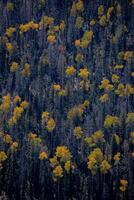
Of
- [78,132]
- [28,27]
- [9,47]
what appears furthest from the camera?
[28,27]

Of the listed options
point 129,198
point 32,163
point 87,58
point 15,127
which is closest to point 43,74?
point 87,58

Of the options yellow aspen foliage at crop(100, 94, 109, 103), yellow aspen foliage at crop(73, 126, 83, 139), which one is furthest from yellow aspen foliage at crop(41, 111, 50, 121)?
yellow aspen foliage at crop(100, 94, 109, 103)

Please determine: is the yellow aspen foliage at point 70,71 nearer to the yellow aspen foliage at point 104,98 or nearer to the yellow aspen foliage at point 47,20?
the yellow aspen foliage at point 104,98

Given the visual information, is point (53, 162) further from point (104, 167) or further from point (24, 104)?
point (24, 104)

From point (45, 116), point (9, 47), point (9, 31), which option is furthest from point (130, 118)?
point (9, 31)

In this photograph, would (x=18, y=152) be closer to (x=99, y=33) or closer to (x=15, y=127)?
(x=15, y=127)

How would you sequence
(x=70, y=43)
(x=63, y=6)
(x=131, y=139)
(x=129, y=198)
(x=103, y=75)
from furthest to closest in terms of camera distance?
(x=63, y=6) < (x=70, y=43) < (x=103, y=75) < (x=131, y=139) < (x=129, y=198)

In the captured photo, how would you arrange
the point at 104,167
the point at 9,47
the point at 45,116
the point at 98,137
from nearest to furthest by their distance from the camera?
the point at 104,167
the point at 98,137
the point at 45,116
the point at 9,47

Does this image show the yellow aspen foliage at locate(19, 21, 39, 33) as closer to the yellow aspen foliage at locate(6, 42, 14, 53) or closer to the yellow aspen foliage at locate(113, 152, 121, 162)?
the yellow aspen foliage at locate(6, 42, 14, 53)
